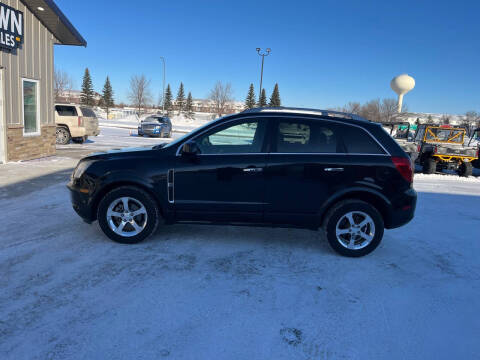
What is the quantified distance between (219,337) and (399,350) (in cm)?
138

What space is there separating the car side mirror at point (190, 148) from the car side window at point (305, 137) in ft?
3.32

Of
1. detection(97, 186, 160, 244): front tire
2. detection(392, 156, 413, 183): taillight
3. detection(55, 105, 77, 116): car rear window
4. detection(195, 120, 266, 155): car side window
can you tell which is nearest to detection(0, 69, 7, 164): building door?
detection(55, 105, 77, 116): car rear window

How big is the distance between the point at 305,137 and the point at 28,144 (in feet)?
33.5

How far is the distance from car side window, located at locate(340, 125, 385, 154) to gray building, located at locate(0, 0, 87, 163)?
9619mm

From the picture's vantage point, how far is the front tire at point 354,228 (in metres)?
4.56

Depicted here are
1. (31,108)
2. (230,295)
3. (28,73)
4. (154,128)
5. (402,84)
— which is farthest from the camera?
(402,84)

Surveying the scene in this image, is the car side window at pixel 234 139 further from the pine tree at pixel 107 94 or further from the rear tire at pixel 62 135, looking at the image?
the pine tree at pixel 107 94

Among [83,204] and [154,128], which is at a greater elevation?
[154,128]

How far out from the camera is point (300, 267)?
14.1 ft

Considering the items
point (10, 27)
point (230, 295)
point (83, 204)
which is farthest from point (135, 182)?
point (10, 27)

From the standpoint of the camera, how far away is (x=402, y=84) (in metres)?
68.6

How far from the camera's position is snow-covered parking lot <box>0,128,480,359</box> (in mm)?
2803

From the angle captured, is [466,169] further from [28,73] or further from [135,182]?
[28,73]

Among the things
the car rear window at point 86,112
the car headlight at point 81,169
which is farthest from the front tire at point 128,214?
the car rear window at point 86,112
